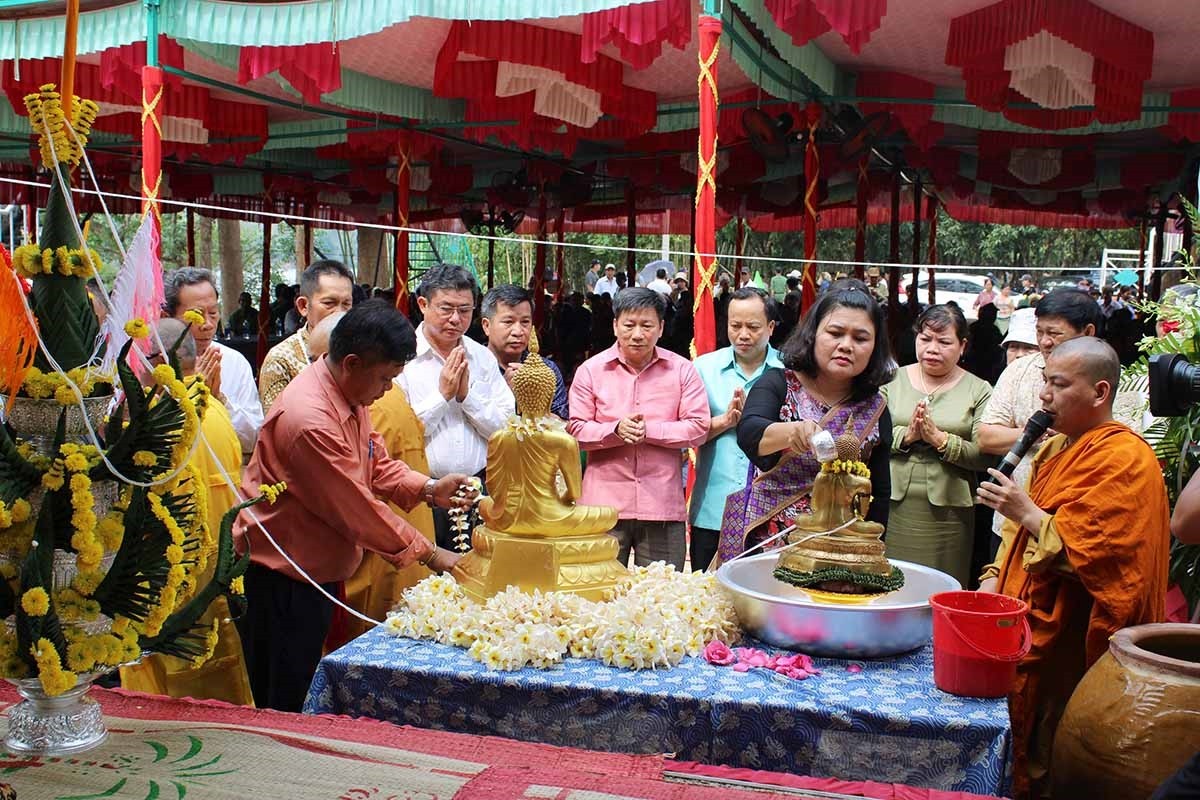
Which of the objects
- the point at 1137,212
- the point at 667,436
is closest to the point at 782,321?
the point at 1137,212

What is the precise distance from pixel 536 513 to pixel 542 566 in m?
0.11

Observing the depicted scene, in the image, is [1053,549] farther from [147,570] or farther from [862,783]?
[147,570]

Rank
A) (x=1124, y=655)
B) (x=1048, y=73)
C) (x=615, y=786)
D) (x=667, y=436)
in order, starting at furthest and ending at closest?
(x=1048, y=73) → (x=667, y=436) → (x=1124, y=655) → (x=615, y=786)

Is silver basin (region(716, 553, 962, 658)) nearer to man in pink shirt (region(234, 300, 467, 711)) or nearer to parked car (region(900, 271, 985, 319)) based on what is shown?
man in pink shirt (region(234, 300, 467, 711))

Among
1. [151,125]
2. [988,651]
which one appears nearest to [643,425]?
[988,651]

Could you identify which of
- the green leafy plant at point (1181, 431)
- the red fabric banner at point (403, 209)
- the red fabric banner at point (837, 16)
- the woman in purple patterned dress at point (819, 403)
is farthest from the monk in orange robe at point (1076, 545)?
the red fabric banner at point (403, 209)

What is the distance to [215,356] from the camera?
322 centimetres

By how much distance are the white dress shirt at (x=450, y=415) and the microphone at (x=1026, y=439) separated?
5.38 ft

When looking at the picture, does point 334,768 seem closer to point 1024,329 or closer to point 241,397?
point 241,397

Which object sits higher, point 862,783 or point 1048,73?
point 1048,73

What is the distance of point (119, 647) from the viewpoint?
4.80 ft

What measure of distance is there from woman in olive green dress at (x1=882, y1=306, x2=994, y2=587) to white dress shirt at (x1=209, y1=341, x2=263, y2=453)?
7.00 feet

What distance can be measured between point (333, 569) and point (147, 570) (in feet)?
3.12

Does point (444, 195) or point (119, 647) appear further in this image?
point (444, 195)
